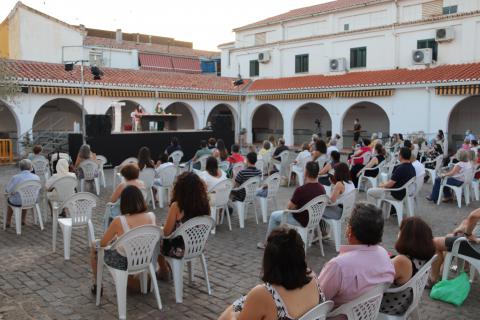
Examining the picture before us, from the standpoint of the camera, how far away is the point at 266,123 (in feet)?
96.1

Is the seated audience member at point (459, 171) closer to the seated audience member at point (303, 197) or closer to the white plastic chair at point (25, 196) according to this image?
the seated audience member at point (303, 197)

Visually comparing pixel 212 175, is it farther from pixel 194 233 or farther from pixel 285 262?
pixel 285 262

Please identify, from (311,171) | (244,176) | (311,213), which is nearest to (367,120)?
(244,176)

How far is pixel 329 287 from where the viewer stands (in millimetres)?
2979

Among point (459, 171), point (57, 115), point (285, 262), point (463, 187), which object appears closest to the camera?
point (285, 262)

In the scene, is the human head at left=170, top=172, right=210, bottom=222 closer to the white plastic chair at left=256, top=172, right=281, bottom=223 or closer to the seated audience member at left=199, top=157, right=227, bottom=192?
the seated audience member at left=199, top=157, right=227, bottom=192

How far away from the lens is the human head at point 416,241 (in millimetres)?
3420

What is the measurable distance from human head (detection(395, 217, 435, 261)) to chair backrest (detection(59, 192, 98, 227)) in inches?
158

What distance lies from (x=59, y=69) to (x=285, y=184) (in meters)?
12.5

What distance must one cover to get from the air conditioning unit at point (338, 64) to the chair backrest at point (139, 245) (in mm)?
20692

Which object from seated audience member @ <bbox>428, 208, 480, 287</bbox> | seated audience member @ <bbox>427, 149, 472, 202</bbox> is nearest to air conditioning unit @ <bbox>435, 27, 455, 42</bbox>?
seated audience member @ <bbox>427, 149, 472, 202</bbox>

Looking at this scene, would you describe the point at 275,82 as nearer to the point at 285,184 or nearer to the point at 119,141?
the point at 119,141

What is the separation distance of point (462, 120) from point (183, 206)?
18673 mm

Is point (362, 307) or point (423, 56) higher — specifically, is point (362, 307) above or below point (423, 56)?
below
